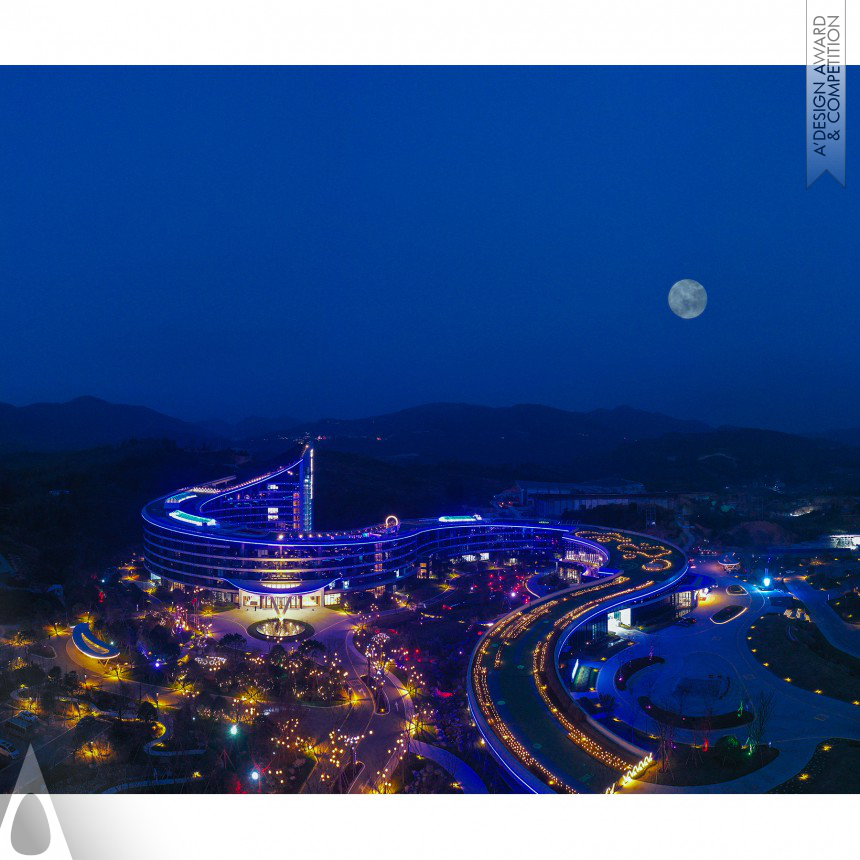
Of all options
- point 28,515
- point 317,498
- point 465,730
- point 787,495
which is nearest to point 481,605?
point 465,730

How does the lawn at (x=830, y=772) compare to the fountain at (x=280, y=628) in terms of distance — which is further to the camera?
the fountain at (x=280, y=628)

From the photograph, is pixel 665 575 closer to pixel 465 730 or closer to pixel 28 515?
pixel 465 730

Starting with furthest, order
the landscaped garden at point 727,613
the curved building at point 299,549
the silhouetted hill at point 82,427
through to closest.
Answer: the silhouetted hill at point 82,427
the curved building at point 299,549
the landscaped garden at point 727,613
